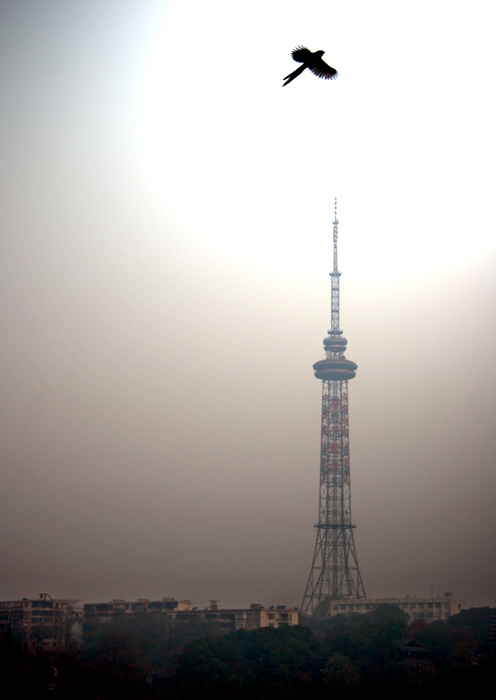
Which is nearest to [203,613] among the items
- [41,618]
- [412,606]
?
[41,618]

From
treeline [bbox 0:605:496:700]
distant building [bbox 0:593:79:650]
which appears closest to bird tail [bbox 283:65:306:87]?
treeline [bbox 0:605:496:700]

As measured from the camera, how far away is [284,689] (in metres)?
59.0

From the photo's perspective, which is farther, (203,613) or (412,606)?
(412,606)

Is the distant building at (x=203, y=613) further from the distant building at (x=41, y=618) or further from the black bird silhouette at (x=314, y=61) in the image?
the black bird silhouette at (x=314, y=61)

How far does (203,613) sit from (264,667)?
1387 inches

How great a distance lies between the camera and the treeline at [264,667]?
55.7m

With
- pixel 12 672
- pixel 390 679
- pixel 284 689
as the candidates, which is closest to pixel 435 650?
pixel 390 679

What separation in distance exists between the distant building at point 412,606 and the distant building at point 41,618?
34.7 metres

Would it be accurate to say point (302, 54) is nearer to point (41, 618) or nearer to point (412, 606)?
point (41, 618)

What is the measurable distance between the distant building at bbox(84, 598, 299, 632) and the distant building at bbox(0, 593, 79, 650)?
243cm

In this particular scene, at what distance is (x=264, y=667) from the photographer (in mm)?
63812

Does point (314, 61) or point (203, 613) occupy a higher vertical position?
point (314, 61)

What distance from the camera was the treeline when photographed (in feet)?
183

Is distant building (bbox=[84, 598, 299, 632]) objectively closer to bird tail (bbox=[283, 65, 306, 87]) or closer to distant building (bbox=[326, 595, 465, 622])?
distant building (bbox=[326, 595, 465, 622])
